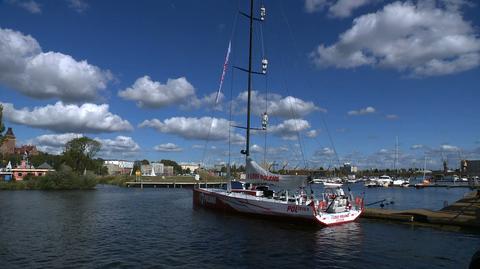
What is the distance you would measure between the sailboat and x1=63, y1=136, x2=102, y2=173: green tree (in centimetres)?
9273

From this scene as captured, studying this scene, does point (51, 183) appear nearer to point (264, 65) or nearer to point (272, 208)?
point (264, 65)

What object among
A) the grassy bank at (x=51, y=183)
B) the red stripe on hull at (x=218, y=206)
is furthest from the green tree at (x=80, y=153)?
the red stripe on hull at (x=218, y=206)

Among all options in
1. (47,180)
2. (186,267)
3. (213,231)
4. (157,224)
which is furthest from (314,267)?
(47,180)

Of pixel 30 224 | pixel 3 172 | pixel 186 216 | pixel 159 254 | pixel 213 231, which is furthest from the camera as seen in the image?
pixel 3 172

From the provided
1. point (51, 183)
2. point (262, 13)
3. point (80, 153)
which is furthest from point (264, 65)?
point (80, 153)

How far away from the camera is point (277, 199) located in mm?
36688

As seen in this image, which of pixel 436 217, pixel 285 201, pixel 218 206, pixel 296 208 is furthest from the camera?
pixel 218 206

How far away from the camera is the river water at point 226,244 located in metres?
21.1

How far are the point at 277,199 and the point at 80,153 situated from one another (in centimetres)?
10460

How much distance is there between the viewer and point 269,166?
43.8 metres

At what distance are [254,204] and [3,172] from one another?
102 metres

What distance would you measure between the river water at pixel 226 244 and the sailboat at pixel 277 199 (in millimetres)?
921

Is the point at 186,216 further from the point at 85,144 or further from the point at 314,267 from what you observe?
the point at 85,144

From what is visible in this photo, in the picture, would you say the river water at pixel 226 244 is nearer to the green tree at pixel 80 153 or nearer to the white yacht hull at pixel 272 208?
the white yacht hull at pixel 272 208
